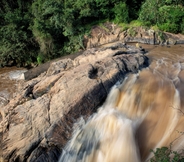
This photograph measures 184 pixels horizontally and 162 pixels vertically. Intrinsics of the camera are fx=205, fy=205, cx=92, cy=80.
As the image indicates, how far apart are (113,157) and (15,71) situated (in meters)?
12.4

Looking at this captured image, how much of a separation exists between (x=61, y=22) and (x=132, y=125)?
12.3 metres

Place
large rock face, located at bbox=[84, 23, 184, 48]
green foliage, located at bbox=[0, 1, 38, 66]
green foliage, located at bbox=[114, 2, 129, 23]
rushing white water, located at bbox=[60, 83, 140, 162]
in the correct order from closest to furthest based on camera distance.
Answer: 1. rushing white water, located at bbox=[60, 83, 140, 162]
2. large rock face, located at bbox=[84, 23, 184, 48]
3. green foliage, located at bbox=[0, 1, 38, 66]
4. green foliage, located at bbox=[114, 2, 129, 23]

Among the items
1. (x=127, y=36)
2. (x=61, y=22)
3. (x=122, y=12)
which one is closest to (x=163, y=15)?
(x=127, y=36)

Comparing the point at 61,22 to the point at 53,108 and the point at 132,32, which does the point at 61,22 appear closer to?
the point at 132,32

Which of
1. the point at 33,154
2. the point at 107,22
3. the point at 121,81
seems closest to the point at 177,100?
the point at 121,81

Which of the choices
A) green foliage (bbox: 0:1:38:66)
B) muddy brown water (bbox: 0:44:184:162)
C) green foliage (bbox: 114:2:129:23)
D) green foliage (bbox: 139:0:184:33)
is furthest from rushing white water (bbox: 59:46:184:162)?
green foliage (bbox: 0:1:38:66)

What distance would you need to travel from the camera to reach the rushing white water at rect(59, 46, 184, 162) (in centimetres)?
719

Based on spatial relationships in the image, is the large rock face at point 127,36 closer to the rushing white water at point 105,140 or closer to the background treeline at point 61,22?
the background treeline at point 61,22

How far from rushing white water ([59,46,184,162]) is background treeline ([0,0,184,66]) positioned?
9703 millimetres

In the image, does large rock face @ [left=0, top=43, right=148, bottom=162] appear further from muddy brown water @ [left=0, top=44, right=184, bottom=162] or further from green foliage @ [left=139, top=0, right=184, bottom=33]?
green foliage @ [left=139, top=0, right=184, bottom=33]

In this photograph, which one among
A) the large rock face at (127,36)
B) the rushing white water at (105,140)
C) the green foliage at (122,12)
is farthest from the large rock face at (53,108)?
the green foliage at (122,12)

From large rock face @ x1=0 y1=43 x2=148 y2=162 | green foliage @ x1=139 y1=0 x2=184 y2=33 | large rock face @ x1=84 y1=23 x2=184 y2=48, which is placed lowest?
large rock face @ x1=0 y1=43 x2=148 y2=162

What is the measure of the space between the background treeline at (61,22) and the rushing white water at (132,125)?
9703mm

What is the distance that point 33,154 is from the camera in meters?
6.99
